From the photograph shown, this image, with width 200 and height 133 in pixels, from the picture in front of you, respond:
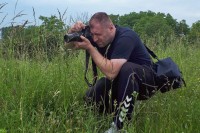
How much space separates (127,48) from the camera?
11.9ft

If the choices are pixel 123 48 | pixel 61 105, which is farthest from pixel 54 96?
pixel 123 48

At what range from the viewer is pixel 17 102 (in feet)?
12.0

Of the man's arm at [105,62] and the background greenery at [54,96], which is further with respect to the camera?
the man's arm at [105,62]

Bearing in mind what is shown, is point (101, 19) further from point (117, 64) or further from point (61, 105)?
point (61, 105)

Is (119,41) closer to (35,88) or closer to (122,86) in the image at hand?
(122,86)

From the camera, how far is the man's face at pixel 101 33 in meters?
3.77

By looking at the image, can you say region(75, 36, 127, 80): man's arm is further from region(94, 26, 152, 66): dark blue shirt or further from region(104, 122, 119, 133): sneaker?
region(104, 122, 119, 133): sneaker

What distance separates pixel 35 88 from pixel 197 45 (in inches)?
199

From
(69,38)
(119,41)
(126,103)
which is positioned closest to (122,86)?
(126,103)

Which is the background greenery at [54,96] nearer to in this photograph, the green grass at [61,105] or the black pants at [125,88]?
the green grass at [61,105]

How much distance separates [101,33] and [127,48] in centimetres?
32

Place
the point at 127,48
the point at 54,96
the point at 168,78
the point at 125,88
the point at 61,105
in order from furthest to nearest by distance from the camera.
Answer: the point at 61,105 < the point at 168,78 < the point at 127,48 < the point at 125,88 < the point at 54,96

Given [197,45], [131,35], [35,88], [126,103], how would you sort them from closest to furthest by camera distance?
[126,103] < [131,35] < [35,88] < [197,45]

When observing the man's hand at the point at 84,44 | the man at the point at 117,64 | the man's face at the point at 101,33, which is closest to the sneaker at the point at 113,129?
the man at the point at 117,64
